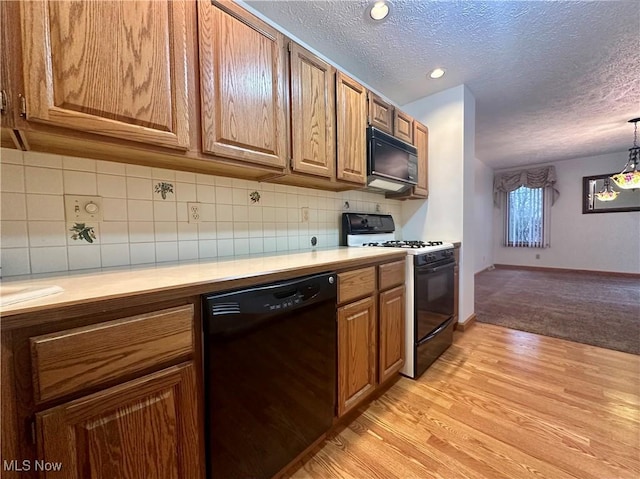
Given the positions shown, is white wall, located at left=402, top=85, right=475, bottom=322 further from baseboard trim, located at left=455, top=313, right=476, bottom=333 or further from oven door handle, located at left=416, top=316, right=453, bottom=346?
oven door handle, located at left=416, top=316, right=453, bottom=346

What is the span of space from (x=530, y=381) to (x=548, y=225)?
5.64m

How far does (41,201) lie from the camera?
38.3 inches

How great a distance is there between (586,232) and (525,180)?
1589mm

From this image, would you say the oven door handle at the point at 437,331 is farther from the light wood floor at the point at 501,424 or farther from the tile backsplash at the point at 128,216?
the tile backsplash at the point at 128,216

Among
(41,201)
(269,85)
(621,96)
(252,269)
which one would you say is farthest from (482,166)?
(41,201)

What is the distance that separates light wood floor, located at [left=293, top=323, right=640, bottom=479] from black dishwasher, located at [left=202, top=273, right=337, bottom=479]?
259mm

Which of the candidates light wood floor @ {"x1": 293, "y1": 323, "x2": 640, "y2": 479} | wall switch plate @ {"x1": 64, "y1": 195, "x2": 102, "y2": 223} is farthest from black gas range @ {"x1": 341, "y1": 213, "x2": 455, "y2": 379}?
wall switch plate @ {"x1": 64, "y1": 195, "x2": 102, "y2": 223}

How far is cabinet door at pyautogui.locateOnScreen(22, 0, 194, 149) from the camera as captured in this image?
0.76 m

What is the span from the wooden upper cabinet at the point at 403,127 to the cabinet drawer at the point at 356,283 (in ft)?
4.57

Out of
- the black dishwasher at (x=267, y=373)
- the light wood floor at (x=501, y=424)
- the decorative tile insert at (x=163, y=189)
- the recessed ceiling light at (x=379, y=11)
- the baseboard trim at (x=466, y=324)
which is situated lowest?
the light wood floor at (x=501, y=424)

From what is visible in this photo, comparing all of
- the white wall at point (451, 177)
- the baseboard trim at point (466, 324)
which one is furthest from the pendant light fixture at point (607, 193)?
the baseboard trim at point (466, 324)

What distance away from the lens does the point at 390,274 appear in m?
1.67

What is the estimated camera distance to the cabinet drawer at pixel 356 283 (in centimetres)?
132

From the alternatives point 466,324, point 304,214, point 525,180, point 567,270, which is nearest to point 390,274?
point 304,214
